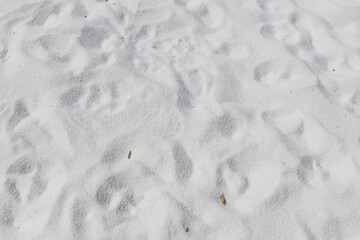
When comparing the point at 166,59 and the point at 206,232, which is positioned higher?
the point at 166,59

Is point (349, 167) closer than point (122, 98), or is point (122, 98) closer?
point (349, 167)

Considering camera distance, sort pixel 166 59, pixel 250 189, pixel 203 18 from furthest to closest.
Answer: pixel 203 18
pixel 166 59
pixel 250 189

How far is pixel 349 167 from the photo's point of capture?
1.86 metres

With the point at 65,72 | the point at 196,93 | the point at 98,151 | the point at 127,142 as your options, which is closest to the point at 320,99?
the point at 196,93

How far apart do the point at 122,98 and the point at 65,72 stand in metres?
0.35

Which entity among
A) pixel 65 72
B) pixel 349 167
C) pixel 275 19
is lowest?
pixel 349 167

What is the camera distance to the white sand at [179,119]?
1.69m

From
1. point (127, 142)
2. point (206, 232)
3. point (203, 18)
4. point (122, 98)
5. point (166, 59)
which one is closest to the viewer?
point (206, 232)

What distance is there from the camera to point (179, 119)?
6.60 ft

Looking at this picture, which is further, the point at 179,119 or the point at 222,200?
the point at 179,119

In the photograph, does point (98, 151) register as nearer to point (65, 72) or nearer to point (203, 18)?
point (65, 72)

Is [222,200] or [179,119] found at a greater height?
[179,119]

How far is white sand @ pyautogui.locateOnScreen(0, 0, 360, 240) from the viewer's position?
66.4 inches

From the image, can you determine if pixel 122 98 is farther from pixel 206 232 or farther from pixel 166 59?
pixel 206 232
